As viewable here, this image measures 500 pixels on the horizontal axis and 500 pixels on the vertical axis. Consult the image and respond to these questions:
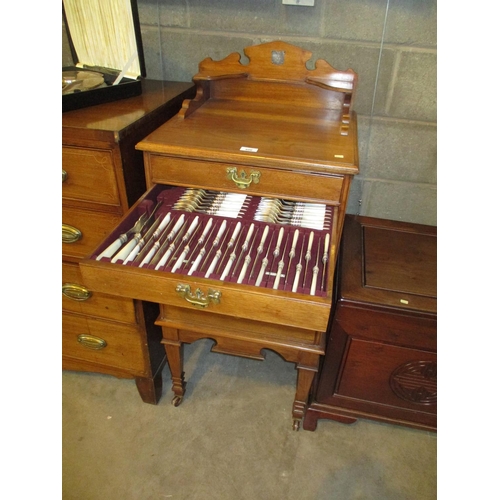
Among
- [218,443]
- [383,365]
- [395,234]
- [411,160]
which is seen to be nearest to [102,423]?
[218,443]

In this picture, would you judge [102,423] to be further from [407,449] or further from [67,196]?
[407,449]

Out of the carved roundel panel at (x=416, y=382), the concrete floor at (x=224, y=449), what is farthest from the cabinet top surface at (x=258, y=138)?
the concrete floor at (x=224, y=449)

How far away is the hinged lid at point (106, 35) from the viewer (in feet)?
3.75

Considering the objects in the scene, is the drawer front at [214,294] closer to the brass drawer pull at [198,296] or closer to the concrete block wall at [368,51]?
the brass drawer pull at [198,296]

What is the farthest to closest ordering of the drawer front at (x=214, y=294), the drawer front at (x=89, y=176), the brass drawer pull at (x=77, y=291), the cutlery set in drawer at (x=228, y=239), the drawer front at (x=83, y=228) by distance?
the brass drawer pull at (x=77, y=291), the drawer front at (x=83, y=228), the drawer front at (x=89, y=176), the cutlery set in drawer at (x=228, y=239), the drawer front at (x=214, y=294)

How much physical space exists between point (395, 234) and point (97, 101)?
1001 millimetres

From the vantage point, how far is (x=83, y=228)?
1133 millimetres

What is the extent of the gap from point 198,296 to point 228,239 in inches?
8.9

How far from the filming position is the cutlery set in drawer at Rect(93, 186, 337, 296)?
88 centimetres

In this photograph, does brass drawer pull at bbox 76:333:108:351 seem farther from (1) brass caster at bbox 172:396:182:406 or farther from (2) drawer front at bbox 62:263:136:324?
Answer: (1) brass caster at bbox 172:396:182:406

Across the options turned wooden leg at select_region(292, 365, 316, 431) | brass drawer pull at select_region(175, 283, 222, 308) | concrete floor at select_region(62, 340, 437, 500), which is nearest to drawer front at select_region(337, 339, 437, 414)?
turned wooden leg at select_region(292, 365, 316, 431)

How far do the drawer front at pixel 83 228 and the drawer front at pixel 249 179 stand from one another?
0.19 metres

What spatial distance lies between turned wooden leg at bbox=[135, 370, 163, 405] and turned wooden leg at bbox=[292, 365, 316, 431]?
1.60 ft

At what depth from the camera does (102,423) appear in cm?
137
